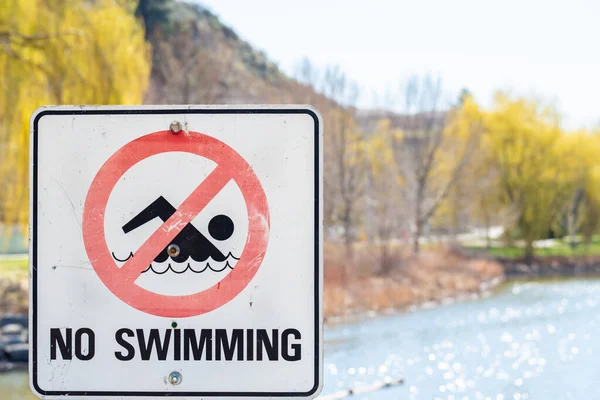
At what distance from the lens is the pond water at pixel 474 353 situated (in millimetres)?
11898

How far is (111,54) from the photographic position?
11070 millimetres

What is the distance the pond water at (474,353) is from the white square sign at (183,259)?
9.00 meters

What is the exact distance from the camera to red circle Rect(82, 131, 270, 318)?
120 centimetres

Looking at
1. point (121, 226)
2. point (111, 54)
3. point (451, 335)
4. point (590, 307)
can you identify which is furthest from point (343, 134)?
point (121, 226)

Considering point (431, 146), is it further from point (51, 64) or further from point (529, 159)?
point (51, 64)

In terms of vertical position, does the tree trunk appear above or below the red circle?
below

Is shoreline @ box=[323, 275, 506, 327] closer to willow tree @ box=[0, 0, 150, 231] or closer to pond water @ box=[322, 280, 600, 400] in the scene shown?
pond water @ box=[322, 280, 600, 400]

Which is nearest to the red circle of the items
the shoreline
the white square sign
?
the white square sign

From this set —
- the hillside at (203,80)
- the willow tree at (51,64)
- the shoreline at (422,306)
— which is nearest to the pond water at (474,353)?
the shoreline at (422,306)

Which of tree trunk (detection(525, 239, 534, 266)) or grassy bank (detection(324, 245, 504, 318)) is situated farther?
tree trunk (detection(525, 239, 534, 266))

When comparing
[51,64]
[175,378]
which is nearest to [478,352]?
[51,64]

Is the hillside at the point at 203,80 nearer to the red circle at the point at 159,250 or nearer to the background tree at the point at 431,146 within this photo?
the background tree at the point at 431,146

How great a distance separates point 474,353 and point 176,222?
573 inches

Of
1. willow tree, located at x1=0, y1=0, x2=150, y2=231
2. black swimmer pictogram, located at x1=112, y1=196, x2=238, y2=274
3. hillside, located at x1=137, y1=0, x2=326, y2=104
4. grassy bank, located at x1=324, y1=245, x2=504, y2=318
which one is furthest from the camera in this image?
hillside, located at x1=137, y1=0, x2=326, y2=104
